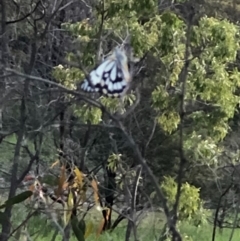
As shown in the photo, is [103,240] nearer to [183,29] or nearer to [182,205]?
[182,205]

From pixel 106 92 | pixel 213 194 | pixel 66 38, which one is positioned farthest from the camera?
pixel 213 194

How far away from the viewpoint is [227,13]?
47.4ft

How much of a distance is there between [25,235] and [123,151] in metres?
6.54

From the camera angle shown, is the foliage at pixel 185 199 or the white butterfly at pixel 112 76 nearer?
the white butterfly at pixel 112 76

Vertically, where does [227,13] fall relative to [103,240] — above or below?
above

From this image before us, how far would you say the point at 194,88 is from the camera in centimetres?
760

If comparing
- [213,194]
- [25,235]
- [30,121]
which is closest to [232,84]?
[25,235]

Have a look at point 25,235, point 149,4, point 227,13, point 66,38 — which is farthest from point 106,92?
point 227,13

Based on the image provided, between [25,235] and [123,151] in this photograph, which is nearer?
[25,235]

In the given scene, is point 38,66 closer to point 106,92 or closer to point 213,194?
point 213,194

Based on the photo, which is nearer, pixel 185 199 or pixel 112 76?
pixel 112 76

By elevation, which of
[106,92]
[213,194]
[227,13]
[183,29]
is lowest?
[106,92]

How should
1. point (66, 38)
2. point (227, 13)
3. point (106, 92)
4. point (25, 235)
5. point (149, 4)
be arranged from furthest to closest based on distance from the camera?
point (227, 13) → point (66, 38) → point (149, 4) → point (25, 235) → point (106, 92)

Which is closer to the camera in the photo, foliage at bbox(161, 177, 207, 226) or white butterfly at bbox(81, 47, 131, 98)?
white butterfly at bbox(81, 47, 131, 98)
